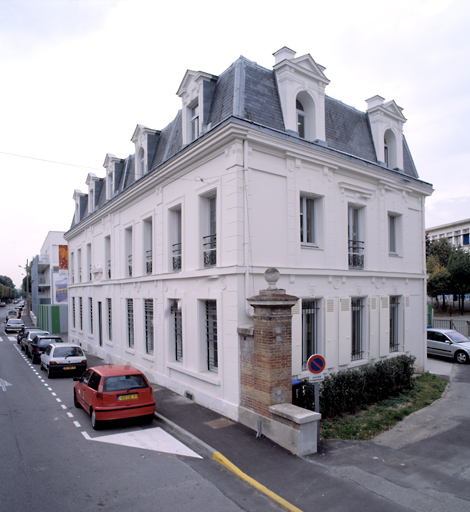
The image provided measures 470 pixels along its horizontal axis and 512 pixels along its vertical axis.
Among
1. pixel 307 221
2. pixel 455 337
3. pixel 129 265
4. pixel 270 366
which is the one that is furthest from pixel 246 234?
pixel 455 337

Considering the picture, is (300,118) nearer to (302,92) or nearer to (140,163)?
(302,92)

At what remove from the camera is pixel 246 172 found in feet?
33.9

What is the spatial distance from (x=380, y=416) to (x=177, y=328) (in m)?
6.78

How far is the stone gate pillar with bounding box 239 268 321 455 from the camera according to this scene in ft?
29.0

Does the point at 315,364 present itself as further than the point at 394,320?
No

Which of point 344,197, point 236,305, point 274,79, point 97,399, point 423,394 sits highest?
point 274,79

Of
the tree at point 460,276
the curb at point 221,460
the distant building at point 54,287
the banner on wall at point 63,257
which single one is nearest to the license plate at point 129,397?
the curb at point 221,460

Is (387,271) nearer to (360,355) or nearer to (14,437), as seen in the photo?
(360,355)

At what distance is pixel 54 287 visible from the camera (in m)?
44.3

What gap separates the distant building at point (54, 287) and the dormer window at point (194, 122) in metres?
24.0

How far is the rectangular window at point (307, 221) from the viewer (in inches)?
475

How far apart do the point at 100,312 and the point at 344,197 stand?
1524 centimetres

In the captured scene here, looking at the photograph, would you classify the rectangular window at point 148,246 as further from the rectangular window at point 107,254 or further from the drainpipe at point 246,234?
the drainpipe at point 246,234

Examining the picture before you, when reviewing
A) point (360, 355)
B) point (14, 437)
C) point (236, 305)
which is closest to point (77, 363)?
point (14, 437)
